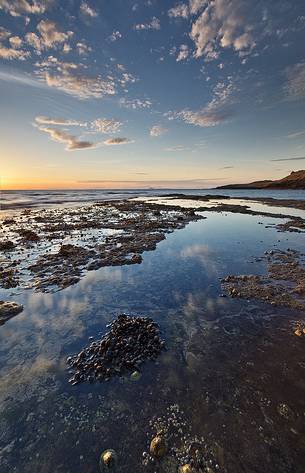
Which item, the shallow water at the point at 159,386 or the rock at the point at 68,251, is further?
the rock at the point at 68,251

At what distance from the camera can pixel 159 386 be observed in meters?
5.78

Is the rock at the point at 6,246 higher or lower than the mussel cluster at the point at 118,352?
lower

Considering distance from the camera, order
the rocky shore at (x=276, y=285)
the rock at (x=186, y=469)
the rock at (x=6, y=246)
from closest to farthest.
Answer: the rock at (x=186, y=469), the rocky shore at (x=276, y=285), the rock at (x=6, y=246)

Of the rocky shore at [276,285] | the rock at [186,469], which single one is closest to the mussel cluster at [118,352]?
the rock at [186,469]

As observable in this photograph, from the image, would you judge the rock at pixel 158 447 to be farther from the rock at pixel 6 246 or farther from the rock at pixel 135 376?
the rock at pixel 6 246

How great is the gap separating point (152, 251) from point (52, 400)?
12.6m

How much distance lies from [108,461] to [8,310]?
7.15 meters

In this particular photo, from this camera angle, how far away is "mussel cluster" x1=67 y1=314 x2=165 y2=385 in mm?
6254

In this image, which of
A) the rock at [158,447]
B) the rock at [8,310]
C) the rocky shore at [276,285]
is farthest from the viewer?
the rocky shore at [276,285]

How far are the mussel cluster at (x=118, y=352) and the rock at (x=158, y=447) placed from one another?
1964 mm

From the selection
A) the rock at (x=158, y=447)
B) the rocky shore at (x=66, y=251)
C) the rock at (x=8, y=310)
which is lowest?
the rocky shore at (x=66, y=251)

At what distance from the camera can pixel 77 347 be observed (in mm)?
7242

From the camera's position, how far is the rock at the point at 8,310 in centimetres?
885

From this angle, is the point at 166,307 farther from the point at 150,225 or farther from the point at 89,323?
the point at 150,225
